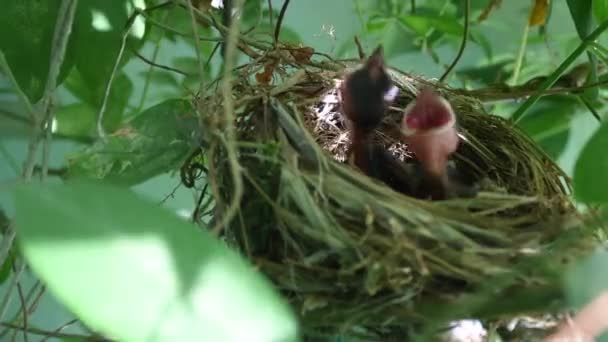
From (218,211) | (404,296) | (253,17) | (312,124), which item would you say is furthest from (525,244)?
(253,17)

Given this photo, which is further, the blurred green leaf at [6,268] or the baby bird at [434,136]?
the blurred green leaf at [6,268]

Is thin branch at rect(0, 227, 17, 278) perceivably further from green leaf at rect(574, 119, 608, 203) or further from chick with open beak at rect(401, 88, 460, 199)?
green leaf at rect(574, 119, 608, 203)

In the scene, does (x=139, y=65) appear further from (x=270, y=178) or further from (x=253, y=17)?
(x=270, y=178)

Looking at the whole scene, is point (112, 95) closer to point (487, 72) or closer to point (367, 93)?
point (367, 93)

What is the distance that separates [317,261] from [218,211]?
0.09 metres

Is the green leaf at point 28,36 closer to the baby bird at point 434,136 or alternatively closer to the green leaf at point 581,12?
the baby bird at point 434,136

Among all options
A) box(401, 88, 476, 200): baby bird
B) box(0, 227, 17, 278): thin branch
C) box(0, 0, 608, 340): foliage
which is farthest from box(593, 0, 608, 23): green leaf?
box(0, 227, 17, 278): thin branch

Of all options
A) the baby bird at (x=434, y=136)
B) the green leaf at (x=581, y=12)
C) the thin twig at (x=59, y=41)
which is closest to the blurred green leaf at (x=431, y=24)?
the green leaf at (x=581, y=12)

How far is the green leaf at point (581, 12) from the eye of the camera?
737 millimetres

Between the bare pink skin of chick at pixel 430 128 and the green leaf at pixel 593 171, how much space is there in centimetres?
20

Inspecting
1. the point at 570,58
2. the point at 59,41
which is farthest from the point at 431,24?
the point at 59,41

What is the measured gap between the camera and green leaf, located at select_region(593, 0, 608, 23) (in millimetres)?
718

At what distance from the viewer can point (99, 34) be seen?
728mm

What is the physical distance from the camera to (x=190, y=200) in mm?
1064
